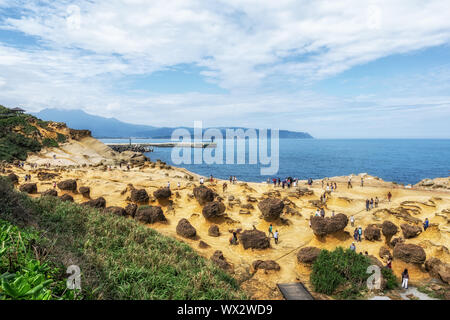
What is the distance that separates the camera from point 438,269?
16484 millimetres

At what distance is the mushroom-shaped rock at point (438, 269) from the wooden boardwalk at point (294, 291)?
8.80 meters

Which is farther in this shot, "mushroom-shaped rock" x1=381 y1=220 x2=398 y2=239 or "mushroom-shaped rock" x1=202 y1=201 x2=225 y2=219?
"mushroom-shaped rock" x1=202 y1=201 x2=225 y2=219

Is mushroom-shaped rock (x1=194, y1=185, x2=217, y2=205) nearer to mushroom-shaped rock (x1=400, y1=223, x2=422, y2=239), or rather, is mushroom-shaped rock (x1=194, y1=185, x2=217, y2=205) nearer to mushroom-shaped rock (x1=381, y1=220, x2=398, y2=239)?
mushroom-shaped rock (x1=381, y1=220, x2=398, y2=239)

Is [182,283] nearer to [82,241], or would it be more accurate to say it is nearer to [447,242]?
[82,241]

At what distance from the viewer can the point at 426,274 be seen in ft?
56.5

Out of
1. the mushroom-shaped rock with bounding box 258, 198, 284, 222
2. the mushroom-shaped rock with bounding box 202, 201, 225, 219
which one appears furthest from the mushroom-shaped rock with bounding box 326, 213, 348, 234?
the mushroom-shaped rock with bounding box 202, 201, 225, 219

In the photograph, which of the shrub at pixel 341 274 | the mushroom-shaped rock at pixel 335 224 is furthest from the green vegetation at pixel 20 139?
the shrub at pixel 341 274

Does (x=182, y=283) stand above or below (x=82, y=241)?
below

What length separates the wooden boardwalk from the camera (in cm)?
1377

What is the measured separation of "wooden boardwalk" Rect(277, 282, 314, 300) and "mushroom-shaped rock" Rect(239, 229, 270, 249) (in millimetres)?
5489

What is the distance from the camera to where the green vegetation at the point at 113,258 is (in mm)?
7399
